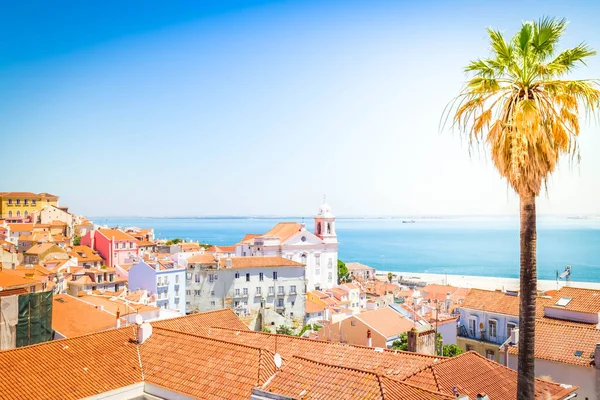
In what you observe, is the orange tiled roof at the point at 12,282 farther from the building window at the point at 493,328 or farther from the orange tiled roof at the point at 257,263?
the orange tiled roof at the point at 257,263

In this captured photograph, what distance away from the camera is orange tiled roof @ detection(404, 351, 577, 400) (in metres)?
12.7

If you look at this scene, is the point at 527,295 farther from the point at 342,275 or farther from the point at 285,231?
the point at 342,275

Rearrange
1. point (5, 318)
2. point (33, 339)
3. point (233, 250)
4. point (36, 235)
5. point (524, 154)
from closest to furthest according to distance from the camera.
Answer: point (524, 154)
point (5, 318)
point (33, 339)
point (36, 235)
point (233, 250)

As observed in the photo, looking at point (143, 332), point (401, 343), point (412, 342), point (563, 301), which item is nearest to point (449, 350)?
point (401, 343)

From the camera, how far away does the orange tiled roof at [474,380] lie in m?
12.7

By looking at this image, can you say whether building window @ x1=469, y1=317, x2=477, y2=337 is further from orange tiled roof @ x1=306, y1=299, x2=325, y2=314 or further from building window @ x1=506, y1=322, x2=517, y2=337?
orange tiled roof @ x1=306, y1=299, x2=325, y2=314

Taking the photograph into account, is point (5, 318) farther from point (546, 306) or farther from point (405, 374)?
point (546, 306)

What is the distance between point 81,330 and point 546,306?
2169 centimetres

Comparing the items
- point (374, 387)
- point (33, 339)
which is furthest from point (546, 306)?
point (33, 339)

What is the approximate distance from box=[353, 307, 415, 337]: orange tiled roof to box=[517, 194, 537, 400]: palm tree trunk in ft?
65.0

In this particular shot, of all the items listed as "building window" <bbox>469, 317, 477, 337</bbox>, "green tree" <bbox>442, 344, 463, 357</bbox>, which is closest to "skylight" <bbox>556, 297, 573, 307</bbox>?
"building window" <bbox>469, 317, 477, 337</bbox>

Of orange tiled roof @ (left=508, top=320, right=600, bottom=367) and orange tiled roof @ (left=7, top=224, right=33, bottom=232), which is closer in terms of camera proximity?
orange tiled roof @ (left=508, top=320, right=600, bottom=367)

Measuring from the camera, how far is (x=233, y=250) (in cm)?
9531

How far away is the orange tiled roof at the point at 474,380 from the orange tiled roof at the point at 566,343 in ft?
13.7
